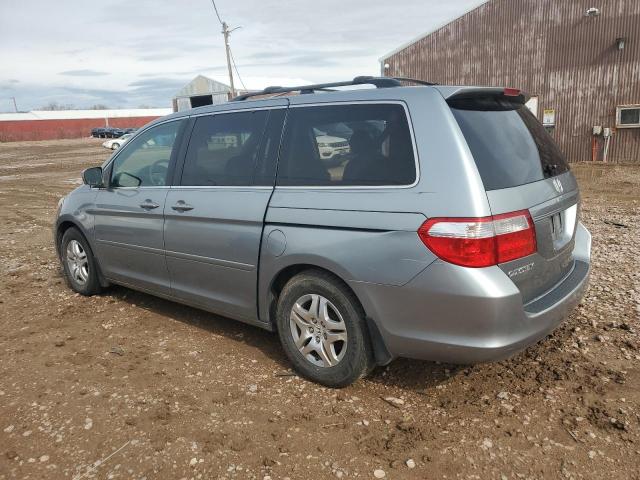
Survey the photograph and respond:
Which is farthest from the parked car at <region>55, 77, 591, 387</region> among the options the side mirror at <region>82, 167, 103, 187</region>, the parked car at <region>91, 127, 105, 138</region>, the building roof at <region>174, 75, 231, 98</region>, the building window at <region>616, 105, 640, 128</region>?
the parked car at <region>91, 127, 105, 138</region>

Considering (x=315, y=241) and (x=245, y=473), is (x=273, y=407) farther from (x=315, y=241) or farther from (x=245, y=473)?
(x=315, y=241)

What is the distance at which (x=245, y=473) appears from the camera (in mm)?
2578

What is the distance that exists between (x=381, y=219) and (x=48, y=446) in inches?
87.5

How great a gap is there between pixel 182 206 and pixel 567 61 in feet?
58.4

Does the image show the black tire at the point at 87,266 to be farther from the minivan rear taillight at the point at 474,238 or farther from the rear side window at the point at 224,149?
the minivan rear taillight at the point at 474,238

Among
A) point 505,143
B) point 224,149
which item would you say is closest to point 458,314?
point 505,143

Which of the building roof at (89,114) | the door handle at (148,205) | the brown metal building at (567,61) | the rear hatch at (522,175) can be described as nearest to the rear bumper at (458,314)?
the rear hatch at (522,175)

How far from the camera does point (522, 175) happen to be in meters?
2.95

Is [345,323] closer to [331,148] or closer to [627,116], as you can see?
[331,148]

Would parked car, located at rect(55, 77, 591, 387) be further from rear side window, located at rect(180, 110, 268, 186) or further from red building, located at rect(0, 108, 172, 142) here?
red building, located at rect(0, 108, 172, 142)

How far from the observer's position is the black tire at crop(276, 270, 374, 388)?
3.07 m

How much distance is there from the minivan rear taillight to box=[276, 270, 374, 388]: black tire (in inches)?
25.6

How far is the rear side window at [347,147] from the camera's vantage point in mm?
2932

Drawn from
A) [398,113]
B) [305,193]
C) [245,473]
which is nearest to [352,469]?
[245,473]
